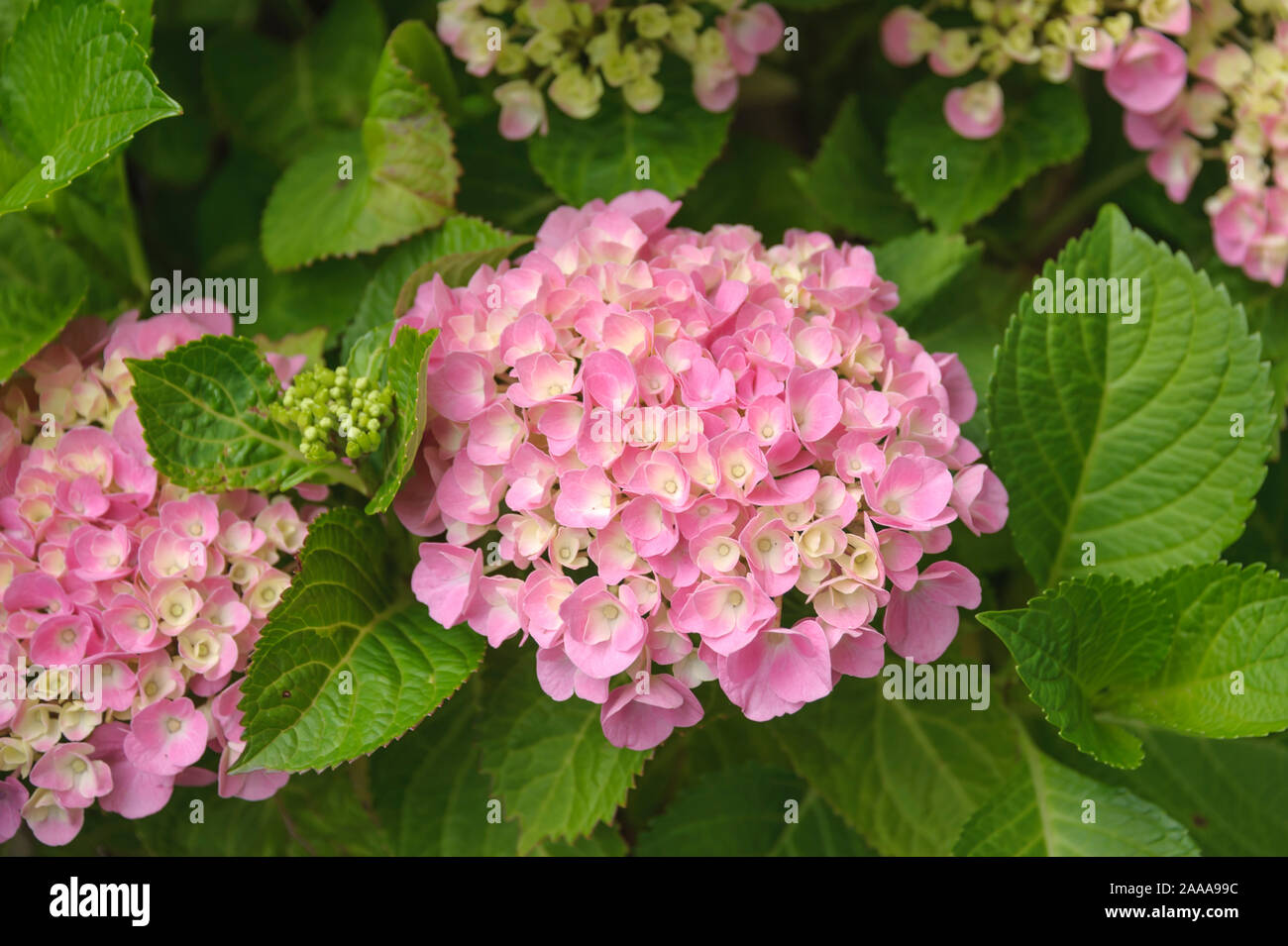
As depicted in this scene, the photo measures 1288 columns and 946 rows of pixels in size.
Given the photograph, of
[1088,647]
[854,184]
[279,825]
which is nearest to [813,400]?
[1088,647]

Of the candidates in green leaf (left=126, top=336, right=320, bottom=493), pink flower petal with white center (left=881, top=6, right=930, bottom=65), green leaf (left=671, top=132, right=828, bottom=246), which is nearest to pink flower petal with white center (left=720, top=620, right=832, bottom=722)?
green leaf (left=126, top=336, right=320, bottom=493)

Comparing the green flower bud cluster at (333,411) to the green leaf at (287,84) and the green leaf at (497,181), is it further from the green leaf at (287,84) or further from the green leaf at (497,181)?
the green leaf at (287,84)

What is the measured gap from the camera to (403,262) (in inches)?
37.1

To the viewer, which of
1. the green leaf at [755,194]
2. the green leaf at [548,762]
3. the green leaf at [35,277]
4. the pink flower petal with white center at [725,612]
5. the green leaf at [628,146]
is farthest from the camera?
the green leaf at [755,194]

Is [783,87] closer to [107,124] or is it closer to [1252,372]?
[1252,372]

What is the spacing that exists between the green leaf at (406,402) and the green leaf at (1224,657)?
55 centimetres

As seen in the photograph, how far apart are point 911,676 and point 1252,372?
1.16 feet

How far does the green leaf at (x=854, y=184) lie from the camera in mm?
1072

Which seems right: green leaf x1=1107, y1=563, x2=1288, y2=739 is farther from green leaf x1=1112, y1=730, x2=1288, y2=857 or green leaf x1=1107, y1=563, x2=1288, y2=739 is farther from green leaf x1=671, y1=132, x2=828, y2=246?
green leaf x1=671, y1=132, x2=828, y2=246

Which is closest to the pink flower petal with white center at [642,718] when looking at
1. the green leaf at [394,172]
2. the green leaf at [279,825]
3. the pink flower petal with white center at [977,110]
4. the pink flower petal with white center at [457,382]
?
the pink flower petal with white center at [457,382]

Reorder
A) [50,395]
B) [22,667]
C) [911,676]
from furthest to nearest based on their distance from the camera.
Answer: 1. [911,676]
2. [50,395]
3. [22,667]
